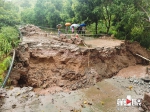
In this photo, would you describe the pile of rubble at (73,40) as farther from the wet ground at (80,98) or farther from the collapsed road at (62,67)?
the wet ground at (80,98)

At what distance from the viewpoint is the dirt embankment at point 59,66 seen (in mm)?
13938

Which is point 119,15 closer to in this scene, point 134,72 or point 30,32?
point 134,72

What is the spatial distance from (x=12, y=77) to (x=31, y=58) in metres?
2.29

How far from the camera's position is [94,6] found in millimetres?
21344

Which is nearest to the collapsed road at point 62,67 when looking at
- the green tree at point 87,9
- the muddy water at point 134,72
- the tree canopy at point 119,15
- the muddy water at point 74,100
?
the muddy water at point 74,100

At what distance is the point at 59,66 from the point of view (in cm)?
1477

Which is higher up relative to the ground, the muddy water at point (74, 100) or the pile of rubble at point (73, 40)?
the pile of rubble at point (73, 40)

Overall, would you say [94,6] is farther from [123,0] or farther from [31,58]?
[31,58]

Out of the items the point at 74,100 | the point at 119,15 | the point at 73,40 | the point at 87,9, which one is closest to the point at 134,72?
the point at 73,40

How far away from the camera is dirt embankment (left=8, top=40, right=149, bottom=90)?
1394cm

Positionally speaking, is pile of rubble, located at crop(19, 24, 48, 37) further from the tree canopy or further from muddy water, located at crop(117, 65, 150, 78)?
muddy water, located at crop(117, 65, 150, 78)

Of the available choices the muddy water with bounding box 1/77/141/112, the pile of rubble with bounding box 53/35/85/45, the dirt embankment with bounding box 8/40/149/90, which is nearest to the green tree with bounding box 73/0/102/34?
the pile of rubble with bounding box 53/35/85/45

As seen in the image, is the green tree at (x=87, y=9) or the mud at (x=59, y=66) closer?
the mud at (x=59, y=66)

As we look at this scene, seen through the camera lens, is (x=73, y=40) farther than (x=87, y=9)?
No
